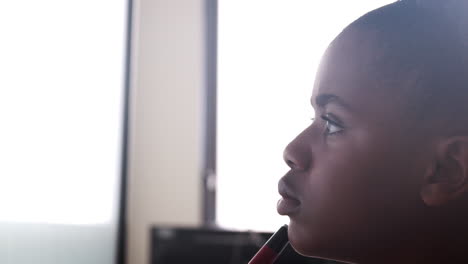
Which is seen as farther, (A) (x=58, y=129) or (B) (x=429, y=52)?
(A) (x=58, y=129)

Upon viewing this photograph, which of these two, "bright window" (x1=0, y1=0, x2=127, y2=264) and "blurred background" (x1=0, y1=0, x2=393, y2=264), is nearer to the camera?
"bright window" (x1=0, y1=0, x2=127, y2=264)

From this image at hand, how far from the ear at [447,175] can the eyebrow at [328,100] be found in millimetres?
84

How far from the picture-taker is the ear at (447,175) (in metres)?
0.42

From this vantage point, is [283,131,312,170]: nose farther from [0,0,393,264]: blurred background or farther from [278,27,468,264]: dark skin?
[0,0,393,264]: blurred background

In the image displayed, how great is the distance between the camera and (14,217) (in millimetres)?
776

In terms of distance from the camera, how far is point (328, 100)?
47cm

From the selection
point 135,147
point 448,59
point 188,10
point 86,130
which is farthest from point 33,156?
point 188,10

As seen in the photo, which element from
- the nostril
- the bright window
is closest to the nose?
the nostril

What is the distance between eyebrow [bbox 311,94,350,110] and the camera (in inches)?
18.0

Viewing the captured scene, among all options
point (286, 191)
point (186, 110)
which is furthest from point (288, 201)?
point (186, 110)

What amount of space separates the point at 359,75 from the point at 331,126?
A: 0.05 meters

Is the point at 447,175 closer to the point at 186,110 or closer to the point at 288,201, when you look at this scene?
the point at 288,201

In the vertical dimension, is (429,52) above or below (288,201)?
above

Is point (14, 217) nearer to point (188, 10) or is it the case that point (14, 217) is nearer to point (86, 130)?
point (86, 130)
